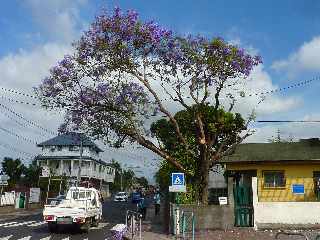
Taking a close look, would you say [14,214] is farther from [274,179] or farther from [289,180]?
[289,180]

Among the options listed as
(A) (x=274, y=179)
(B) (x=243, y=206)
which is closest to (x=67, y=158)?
(A) (x=274, y=179)

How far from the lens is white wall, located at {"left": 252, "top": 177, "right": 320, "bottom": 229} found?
21.8 metres

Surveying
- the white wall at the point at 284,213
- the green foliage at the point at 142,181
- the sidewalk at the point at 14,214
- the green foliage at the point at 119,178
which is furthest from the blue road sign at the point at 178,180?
the green foliage at the point at 142,181

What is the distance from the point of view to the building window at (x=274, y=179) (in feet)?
87.9

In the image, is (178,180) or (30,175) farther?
(30,175)

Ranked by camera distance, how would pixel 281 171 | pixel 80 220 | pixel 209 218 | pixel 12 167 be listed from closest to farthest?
pixel 209 218 < pixel 80 220 < pixel 281 171 < pixel 12 167

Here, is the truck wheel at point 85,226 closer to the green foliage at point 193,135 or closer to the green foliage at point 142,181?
the green foliage at point 193,135

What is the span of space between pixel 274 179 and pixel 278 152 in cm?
170

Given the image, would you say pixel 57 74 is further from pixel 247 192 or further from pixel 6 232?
pixel 247 192

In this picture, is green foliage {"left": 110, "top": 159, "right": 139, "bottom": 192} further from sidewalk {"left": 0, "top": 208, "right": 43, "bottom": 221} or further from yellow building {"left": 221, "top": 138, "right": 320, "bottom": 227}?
yellow building {"left": 221, "top": 138, "right": 320, "bottom": 227}

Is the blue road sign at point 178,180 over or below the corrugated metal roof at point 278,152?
below

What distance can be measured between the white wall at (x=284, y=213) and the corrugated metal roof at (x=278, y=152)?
451 centimetres

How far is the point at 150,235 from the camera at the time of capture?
21188 millimetres

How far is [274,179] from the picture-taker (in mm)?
26969
